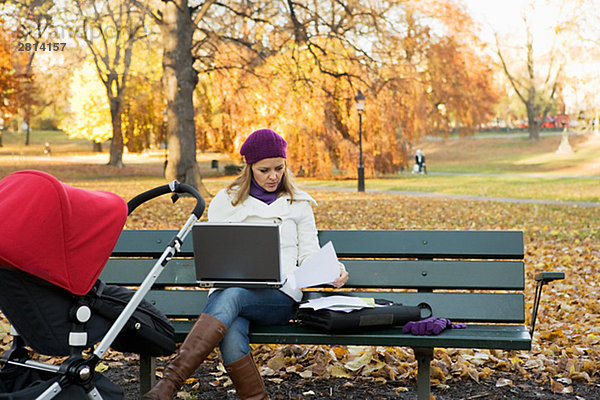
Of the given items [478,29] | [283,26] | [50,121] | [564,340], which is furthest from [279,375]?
[478,29]

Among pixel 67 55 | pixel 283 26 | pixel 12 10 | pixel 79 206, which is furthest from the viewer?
pixel 67 55

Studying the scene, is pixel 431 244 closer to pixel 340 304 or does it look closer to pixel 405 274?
pixel 405 274

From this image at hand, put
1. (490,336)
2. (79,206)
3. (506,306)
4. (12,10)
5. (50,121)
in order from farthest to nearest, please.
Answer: (50,121) → (12,10) → (506,306) → (490,336) → (79,206)

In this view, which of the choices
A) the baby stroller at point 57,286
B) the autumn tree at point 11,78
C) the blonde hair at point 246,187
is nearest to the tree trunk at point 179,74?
the autumn tree at point 11,78

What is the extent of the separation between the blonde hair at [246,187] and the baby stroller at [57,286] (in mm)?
1089

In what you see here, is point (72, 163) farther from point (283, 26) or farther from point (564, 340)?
point (564, 340)

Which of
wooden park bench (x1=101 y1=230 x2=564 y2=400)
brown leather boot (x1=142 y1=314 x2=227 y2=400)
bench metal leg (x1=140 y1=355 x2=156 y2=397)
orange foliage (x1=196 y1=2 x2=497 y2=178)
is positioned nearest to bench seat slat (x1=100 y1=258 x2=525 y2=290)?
wooden park bench (x1=101 y1=230 x2=564 y2=400)

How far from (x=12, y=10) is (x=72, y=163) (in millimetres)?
20758

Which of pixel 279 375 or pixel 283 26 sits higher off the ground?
pixel 283 26

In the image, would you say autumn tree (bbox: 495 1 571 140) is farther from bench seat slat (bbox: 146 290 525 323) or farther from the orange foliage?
bench seat slat (bbox: 146 290 525 323)

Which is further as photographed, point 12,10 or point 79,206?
point 12,10

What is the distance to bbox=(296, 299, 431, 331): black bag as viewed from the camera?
331cm

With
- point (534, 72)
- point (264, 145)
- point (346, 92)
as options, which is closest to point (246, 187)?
point (264, 145)

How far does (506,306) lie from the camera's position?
3.86 metres
